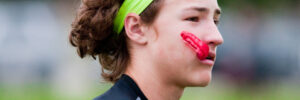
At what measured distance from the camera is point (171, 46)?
375 cm

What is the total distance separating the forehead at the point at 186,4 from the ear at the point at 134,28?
169 mm

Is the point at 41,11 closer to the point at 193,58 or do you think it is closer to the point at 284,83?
the point at 284,83

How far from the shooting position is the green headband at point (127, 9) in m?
3.89

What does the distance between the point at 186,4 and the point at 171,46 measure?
239mm

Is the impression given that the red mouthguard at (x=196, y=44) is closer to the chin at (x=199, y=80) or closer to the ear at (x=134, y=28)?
the chin at (x=199, y=80)

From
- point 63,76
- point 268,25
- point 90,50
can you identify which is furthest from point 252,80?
point 90,50

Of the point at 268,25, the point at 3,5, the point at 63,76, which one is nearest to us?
the point at 63,76

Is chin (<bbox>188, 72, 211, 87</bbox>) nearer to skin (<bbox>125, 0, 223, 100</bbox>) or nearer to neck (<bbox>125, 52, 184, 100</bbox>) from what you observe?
skin (<bbox>125, 0, 223, 100</bbox>)

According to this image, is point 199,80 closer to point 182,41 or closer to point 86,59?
point 182,41

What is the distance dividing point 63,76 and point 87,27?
43.1 ft

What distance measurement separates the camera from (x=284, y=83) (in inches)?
712

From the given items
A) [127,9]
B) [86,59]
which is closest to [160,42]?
[127,9]

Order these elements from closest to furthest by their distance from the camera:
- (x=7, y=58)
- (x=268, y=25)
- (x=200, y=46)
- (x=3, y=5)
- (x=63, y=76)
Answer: (x=200, y=46) → (x=63, y=76) → (x=7, y=58) → (x=268, y=25) → (x=3, y=5)

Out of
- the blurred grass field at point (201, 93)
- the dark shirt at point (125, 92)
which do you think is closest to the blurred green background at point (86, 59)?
the blurred grass field at point (201, 93)
